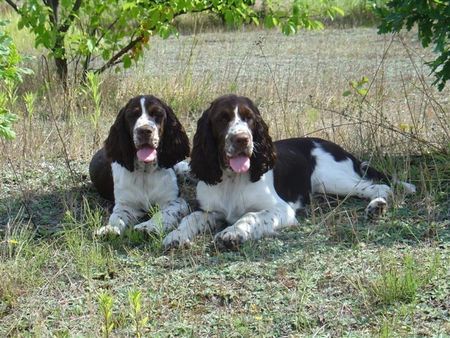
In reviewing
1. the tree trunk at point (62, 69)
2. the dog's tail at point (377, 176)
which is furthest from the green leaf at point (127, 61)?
the dog's tail at point (377, 176)

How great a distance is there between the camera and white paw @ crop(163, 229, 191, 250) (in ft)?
17.2

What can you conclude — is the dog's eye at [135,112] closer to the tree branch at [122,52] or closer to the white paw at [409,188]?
the white paw at [409,188]

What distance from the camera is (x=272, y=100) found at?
953 centimetres

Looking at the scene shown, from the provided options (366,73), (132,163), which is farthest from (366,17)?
(132,163)

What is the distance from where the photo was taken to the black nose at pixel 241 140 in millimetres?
5414

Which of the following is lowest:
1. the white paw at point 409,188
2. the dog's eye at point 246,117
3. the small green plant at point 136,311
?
the white paw at point 409,188

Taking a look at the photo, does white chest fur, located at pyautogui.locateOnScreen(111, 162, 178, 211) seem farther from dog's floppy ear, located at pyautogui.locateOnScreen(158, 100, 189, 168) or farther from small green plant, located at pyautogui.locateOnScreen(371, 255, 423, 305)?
small green plant, located at pyautogui.locateOnScreen(371, 255, 423, 305)

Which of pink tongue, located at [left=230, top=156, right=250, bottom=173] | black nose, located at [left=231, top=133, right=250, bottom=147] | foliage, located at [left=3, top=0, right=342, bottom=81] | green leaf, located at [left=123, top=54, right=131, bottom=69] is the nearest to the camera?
black nose, located at [left=231, top=133, right=250, bottom=147]

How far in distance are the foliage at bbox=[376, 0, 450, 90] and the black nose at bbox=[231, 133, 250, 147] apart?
156 centimetres

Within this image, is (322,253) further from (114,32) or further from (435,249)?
(114,32)

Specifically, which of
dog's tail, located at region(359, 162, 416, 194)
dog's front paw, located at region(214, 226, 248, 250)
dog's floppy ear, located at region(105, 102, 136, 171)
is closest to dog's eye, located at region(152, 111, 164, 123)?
dog's floppy ear, located at region(105, 102, 136, 171)

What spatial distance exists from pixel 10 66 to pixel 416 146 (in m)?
3.31

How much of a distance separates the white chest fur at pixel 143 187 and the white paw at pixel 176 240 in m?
0.80

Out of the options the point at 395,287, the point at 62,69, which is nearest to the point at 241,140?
→ the point at 395,287
